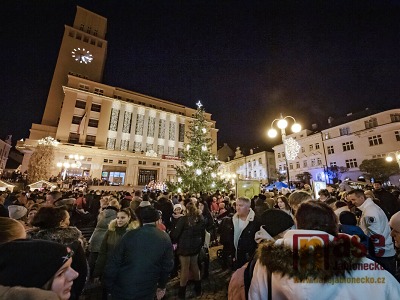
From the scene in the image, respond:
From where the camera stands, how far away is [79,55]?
148 ft

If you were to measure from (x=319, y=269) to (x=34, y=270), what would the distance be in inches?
77.7

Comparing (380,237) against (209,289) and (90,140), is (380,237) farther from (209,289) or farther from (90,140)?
(90,140)

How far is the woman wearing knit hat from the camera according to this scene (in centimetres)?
105

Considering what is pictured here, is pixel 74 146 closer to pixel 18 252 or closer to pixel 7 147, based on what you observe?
pixel 18 252

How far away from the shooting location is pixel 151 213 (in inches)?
124

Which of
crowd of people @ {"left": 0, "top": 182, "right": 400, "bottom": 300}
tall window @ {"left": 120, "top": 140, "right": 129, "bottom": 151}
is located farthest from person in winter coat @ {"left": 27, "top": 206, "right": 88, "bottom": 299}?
tall window @ {"left": 120, "top": 140, "right": 129, "bottom": 151}

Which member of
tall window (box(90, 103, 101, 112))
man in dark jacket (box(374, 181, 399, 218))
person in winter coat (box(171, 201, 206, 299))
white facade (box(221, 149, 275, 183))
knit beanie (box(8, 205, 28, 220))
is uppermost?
tall window (box(90, 103, 101, 112))

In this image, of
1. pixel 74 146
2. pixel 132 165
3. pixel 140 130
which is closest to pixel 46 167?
pixel 74 146

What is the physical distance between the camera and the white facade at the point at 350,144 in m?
30.7

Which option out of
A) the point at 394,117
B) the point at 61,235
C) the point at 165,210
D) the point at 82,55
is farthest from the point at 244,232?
the point at 82,55

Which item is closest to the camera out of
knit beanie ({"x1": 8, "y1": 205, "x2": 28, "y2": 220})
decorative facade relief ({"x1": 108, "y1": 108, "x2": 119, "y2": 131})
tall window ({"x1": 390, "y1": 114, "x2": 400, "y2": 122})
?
knit beanie ({"x1": 8, "y1": 205, "x2": 28, "y2": 220})

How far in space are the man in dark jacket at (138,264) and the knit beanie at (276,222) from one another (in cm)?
167

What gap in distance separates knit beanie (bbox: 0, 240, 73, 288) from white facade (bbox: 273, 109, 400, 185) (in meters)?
27.7

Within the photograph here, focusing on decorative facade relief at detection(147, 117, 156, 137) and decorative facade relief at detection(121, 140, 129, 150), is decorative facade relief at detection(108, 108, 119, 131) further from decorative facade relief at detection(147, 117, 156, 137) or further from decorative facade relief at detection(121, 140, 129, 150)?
decorative facade relief at detection(147, 117, 156, 137)
